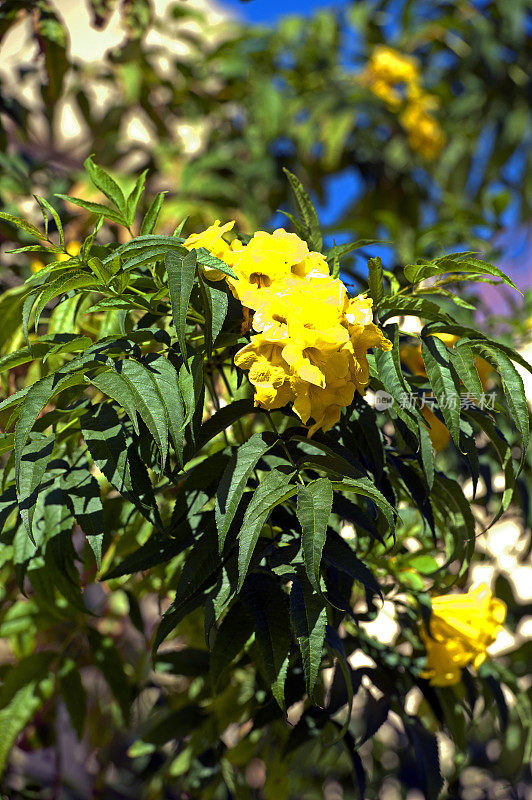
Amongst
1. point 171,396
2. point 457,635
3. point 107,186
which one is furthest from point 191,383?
point 457,635

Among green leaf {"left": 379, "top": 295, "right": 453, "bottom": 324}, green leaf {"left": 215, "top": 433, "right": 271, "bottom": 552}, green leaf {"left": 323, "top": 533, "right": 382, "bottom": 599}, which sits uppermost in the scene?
green leaf {"left": 379, "top": 295, "right": 453, "bottom": 324}

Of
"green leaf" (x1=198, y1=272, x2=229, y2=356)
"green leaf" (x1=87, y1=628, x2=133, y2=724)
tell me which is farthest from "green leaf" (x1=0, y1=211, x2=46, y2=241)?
"green leaf" (x1=87, y1=628, x2=133, y2=724)

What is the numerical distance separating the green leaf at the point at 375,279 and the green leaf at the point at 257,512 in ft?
0.67

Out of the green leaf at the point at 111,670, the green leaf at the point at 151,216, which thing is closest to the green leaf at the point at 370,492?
the green leaf at the point at 151,216

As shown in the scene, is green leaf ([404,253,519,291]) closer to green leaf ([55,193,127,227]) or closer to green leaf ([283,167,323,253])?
green leaf ([283,167,323,253])

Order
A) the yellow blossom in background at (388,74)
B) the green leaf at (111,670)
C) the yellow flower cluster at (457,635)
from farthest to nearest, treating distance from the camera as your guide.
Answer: the yellow blossom in background at (388,74), the green leaf at (111,670), the yellow flower cluster at (457,635)

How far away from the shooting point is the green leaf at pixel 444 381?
613 millimetres

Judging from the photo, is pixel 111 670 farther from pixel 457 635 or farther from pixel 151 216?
pixel 151 216

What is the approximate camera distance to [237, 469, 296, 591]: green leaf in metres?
0.53

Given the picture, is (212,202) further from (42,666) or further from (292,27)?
(42,666)

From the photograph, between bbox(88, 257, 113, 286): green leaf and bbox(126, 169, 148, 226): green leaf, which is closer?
bbox(88, 257, 113, 286): green leaf

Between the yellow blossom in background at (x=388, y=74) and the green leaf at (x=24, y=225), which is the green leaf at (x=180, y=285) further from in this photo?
the yellow blossom in background at (x=388, y=74)

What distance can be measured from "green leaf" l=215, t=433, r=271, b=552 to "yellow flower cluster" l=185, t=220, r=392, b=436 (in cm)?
4

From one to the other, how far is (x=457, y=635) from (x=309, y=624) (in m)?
0.35
